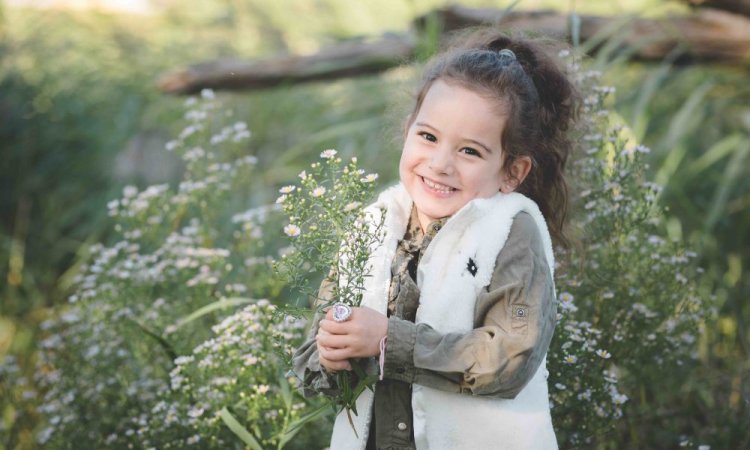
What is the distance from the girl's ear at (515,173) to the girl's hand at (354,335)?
519 mm

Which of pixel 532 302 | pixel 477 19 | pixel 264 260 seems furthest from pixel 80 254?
pixel 532 302

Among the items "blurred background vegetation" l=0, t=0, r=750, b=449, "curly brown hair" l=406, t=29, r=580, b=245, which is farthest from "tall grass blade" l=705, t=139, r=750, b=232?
"curly brown hair" l=406, t=29, r=580, b=245

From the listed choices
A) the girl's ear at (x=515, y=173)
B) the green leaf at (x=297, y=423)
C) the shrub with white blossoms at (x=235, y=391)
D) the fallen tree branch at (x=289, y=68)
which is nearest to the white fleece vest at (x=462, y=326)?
the girl's ear at (x=515, y=173)

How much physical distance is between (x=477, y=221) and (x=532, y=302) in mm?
249

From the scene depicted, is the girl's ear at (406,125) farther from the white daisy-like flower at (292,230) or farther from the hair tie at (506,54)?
the white daisy-like flower at (292,230)

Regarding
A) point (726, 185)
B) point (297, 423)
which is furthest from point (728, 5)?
point (297, 423)

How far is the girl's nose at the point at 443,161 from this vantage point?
2.25m

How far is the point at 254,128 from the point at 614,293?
3982 millimetres

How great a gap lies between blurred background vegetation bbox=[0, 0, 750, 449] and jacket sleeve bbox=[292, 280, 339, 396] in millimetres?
678

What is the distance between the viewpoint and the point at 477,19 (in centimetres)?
485

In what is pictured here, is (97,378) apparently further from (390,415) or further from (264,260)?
(390,415)

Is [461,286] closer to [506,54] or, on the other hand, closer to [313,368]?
[313,368]

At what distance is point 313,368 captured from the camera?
225 centimetres

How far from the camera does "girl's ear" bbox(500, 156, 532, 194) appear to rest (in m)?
2.38
